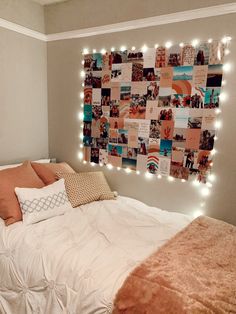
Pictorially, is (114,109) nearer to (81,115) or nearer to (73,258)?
(81,115)

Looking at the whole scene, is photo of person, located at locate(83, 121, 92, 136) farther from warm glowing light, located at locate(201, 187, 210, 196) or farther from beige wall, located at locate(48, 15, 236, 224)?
warm glowing light, located at locate(201, 187, 210, 196)

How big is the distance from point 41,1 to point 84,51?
0.72 metres

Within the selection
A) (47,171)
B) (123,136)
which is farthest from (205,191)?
(47,171)

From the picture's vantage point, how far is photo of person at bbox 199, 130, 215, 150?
6.66 feet

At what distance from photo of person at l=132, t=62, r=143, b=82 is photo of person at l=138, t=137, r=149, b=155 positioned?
1.87ft

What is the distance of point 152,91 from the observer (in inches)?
88.1

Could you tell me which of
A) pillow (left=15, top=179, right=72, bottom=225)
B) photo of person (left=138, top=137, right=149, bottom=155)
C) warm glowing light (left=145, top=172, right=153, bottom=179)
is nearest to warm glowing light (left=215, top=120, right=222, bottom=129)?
photo of person (left=138, top=137, right=149, bottom=155)

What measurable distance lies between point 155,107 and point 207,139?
1.81 feet

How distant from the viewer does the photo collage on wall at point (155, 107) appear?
2.02 meters

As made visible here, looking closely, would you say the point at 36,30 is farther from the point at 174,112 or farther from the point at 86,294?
the point at 86,294

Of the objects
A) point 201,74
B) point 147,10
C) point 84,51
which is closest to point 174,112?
point 201,74

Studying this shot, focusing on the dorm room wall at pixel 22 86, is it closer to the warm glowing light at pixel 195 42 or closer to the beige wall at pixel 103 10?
the beige wall at pixel 103 10

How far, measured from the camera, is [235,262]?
1392mm

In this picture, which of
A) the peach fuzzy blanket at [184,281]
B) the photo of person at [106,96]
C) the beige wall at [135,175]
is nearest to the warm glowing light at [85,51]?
the beige wall at [135,175]
